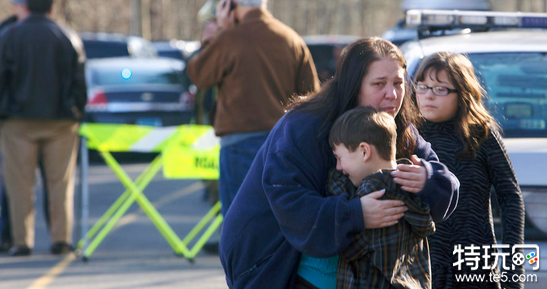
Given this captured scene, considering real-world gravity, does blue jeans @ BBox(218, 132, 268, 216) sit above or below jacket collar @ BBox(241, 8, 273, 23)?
below

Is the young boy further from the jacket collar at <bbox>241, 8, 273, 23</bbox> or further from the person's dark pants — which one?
the person's dark pants

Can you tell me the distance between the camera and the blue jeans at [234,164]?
4.64 m

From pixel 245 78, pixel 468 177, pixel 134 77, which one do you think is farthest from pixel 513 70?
pixel 134 77

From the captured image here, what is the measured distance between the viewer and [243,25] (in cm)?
482

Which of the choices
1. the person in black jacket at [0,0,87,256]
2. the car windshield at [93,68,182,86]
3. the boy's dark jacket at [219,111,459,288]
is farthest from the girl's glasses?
the car windshield at [93,68,182,86]

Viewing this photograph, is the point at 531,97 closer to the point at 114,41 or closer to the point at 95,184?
the point at 95,184

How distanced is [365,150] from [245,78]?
8.27 ft

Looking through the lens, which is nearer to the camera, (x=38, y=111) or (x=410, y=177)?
(x=410, y=177)

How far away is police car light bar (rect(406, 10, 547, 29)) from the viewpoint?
4.43m

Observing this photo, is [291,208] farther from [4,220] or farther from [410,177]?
[4,220]

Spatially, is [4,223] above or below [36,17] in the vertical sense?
below

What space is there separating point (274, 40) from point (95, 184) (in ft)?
21.9

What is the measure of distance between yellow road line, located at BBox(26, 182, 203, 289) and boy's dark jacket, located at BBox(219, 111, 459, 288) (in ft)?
11.0

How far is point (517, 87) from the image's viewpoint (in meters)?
4.18
